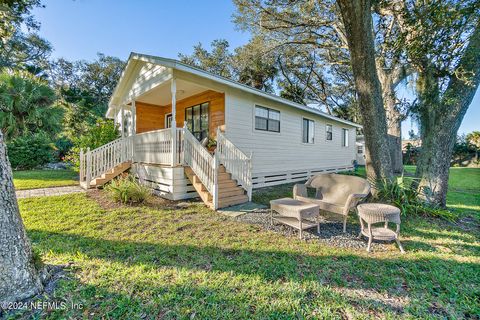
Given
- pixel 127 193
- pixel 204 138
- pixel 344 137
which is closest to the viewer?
pixel 127 193

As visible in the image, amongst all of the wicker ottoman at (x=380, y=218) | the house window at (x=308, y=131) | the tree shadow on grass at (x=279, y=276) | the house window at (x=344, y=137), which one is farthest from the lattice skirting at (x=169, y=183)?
the house window at (x=344, y=137)

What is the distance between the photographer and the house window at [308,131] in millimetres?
11086

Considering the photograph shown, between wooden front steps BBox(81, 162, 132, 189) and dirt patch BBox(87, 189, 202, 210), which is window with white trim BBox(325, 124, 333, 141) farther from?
wooden front steps BBox(81, 162, 132, 189)

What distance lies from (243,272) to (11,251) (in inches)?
94.7

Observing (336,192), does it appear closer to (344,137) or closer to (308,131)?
(308,131)

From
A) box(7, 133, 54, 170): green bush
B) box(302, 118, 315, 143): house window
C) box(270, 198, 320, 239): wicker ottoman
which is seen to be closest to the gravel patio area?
box(270, 198, 320, 239): wicker ottoman

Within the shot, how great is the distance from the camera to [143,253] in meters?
3.16

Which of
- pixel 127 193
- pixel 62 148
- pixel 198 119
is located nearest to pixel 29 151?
pixel 62 148

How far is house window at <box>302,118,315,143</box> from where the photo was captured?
36.4 feet

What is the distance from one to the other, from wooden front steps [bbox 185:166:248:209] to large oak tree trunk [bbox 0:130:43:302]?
3.64 metres

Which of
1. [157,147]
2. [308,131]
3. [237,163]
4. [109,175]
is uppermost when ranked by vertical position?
[308,131]

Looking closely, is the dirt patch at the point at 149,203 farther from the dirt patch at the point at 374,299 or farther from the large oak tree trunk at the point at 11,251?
the dirt patch at the point at 374,299

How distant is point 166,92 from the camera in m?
8.19

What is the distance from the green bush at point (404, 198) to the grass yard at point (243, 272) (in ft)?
1.80
